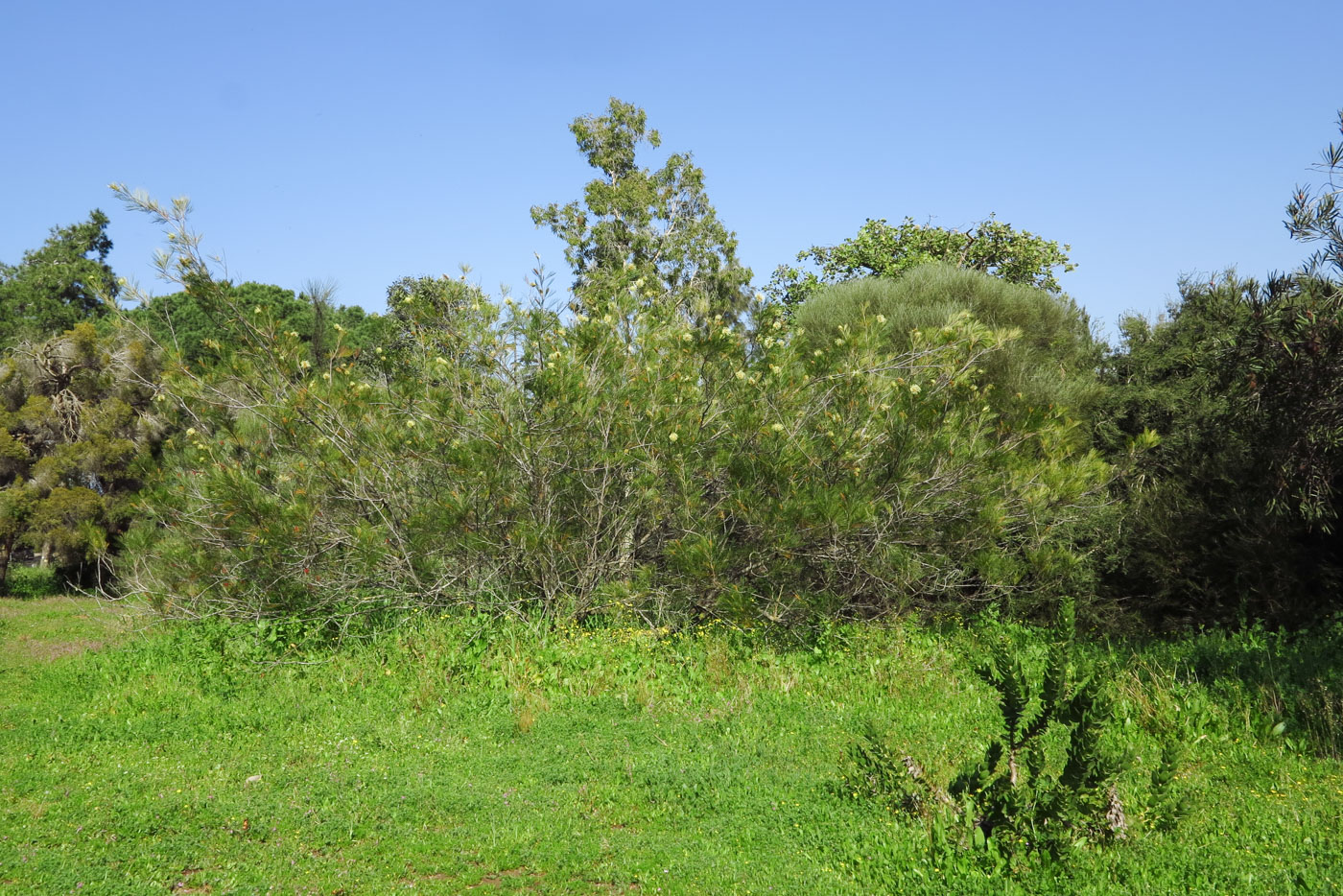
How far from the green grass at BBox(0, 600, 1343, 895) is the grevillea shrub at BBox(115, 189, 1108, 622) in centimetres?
54

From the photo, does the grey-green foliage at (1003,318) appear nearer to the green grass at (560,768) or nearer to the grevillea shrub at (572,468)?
the grevillea shrub at (572,468)

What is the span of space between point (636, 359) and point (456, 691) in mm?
3083

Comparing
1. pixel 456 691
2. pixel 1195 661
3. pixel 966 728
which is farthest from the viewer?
pixel 1195 661

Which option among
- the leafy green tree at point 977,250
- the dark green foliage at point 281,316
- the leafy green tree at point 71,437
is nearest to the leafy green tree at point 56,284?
the dark green foliage at point 281,316

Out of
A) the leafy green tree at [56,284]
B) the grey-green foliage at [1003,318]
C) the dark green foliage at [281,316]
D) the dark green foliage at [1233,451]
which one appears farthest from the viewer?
the leafy green tree at [56,284]

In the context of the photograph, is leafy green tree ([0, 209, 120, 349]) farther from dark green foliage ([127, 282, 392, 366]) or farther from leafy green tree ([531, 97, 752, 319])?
leafy green tree ([531, 97, 752, 319])

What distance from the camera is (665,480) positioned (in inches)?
320

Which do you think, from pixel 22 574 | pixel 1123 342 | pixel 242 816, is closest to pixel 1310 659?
pixel 242 816

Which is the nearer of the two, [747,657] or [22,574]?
[747,657]

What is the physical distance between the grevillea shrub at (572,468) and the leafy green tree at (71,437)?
9.40 m

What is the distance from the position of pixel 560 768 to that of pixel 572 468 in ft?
9.67

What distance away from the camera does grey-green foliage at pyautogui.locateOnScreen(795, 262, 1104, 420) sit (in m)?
13.1

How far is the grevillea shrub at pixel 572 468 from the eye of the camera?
7.77 metres

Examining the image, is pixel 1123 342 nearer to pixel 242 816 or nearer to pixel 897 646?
pixel 897 646
